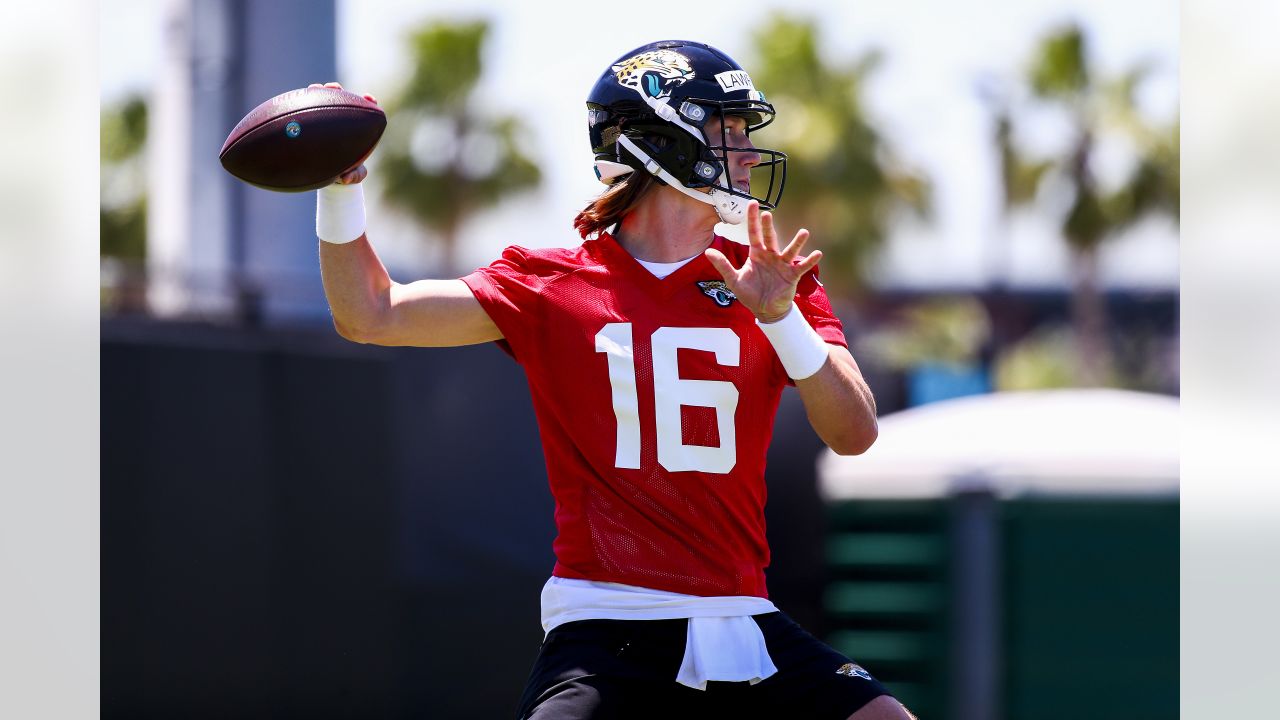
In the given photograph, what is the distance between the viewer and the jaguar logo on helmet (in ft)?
13.3

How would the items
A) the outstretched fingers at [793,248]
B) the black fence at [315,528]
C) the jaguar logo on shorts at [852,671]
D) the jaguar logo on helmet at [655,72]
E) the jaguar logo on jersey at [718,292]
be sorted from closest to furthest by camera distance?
1. the outstretched fingers at [793,248]
2. the jaguar logo on shorts at [852,671]
3. the jaguar logo on jersey at [718,292]
4. the jaguar logo on helmet at [655,72]
5. the black fence at [315,528]

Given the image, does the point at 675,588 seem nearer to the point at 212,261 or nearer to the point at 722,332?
the point at 722,332

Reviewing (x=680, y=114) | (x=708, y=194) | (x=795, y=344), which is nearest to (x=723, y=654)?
(x=795, y=344)

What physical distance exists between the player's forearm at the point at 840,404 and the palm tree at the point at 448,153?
128ft

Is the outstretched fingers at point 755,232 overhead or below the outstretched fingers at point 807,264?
overhead

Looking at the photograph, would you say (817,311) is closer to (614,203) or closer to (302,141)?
(614,203)

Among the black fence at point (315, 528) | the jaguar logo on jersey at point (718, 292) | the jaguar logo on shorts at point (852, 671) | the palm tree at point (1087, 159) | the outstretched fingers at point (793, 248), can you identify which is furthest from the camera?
the palm tree at point (1087, 159)

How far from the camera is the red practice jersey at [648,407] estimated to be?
3.75 metres

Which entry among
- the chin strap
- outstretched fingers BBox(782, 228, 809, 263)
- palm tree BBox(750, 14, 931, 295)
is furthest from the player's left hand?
palm tree BBox(750, 14, 931, 295)

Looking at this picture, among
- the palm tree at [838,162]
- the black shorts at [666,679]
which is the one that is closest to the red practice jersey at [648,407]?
the black shorts at [666,679]

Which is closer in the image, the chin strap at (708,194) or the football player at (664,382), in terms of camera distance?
the football player at (664,382)

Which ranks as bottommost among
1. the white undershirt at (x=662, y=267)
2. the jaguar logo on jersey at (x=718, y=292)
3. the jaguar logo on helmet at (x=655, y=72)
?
the jaguar logo on jersey at (x=718, y=292)

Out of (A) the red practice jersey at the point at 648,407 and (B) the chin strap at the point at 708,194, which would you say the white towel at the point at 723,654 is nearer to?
(A) the red practice jersey at the point at 648,407
